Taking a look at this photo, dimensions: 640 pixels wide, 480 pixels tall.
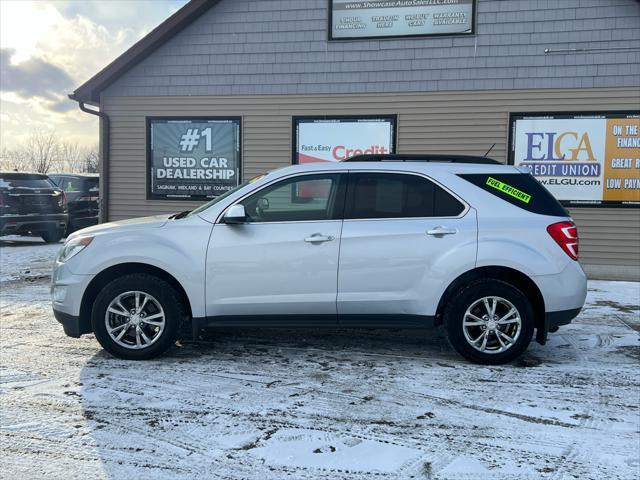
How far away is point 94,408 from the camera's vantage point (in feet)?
12.7

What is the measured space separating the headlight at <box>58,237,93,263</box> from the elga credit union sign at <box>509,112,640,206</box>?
7.68 meters

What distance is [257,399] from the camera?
4062 millimetres

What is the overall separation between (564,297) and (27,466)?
4.06 m

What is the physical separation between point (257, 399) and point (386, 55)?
25.7ft

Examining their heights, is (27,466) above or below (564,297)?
below

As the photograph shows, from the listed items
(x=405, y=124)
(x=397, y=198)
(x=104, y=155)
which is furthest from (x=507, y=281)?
(x=104, y=155)

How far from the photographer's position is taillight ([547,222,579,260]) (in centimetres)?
473

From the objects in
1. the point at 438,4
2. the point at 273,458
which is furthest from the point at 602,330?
the point at 438,4

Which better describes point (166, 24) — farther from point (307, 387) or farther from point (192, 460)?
point (192, 460)

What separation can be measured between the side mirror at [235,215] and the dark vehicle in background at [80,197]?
459 inches

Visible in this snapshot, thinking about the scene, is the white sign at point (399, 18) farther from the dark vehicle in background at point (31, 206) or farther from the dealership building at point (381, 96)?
the dark vehicle in background at point (31, 206)

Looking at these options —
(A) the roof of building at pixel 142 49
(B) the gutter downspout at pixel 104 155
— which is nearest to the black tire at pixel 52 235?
(B) the gutter downspout at pixel 104 155

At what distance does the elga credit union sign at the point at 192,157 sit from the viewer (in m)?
11.0

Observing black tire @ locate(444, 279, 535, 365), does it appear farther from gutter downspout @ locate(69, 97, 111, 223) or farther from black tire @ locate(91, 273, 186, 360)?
gutter downspout @ locate(69, 97, 111, 223)
